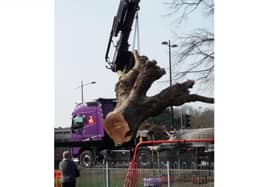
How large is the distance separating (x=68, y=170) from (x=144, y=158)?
60cm

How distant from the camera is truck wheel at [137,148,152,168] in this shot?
420 centimetres

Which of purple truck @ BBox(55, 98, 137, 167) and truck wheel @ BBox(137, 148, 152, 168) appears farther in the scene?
purple truck @ BBox(55, 98, 137, 167)

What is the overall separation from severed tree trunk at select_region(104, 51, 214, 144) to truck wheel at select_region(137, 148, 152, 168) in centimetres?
13

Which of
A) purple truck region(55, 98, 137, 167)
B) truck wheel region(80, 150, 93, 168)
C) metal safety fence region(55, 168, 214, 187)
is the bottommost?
metal safety fence region(55, 168, 214, 187)

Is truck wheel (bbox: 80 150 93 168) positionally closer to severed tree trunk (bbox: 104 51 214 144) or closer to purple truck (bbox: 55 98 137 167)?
purple truck (bbox: 55 98 137 167)

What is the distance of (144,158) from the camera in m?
4.23

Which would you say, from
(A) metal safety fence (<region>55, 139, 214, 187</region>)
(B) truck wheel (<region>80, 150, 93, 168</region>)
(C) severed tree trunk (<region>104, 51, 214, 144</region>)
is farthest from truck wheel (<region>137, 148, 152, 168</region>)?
(B) truck wheel (<region>80, 150, 93, 168</region>)

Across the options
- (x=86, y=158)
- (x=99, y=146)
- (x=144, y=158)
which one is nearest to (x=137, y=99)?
(x=144, y=158)

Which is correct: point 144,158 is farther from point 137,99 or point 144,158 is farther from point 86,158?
point 86,158

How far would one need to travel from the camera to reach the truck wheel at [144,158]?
4.20 m

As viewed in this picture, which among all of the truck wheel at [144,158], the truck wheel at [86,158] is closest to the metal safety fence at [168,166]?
the truck wheel at [144,158]

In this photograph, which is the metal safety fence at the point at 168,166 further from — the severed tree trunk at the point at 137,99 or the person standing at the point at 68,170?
the severed tree trunk at the point at 137,99
